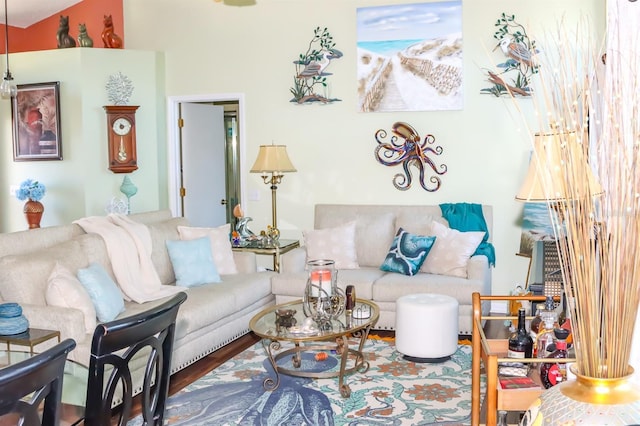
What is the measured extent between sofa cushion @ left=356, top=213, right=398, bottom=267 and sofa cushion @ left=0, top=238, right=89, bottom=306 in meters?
2.67

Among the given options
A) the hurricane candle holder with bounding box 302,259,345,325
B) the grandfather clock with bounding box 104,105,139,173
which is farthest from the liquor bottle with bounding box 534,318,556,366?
the grandfather clock with bounding box 104,105,139,173

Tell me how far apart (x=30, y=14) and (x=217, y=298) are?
468 cm

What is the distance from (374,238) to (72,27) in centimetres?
422

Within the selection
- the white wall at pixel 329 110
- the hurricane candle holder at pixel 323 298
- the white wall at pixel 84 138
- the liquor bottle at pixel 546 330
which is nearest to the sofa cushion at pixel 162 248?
the hurricane candle holder at pixel 323 298

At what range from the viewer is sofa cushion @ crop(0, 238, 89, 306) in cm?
381

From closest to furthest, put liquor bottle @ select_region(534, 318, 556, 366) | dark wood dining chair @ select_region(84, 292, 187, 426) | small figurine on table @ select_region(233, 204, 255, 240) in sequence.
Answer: dark wood dining chair @ select_region(84, 292, 187, 426)
liquor bottle @ select_region(534, 318, 556, 366)
small figurine on table @ select_region(233, 204, 255, 240)

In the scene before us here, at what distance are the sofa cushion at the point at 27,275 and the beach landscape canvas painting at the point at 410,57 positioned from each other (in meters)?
3.37

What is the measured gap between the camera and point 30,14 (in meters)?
7.57

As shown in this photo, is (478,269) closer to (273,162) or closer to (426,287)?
(426,287)

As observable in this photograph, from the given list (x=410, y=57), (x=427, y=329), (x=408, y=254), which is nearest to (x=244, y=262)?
(x=408, y=254)

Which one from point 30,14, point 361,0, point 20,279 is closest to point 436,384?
point 20,279

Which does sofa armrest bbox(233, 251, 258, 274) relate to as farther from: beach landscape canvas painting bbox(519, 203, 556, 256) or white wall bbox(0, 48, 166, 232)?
beach landscape canvas painting bbox(519, 203, 556, 256)

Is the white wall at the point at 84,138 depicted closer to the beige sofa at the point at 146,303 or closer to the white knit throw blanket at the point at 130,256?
the beige sofa at the point at 146,303

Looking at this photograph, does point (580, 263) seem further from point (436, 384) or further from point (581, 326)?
point (436, 384)
